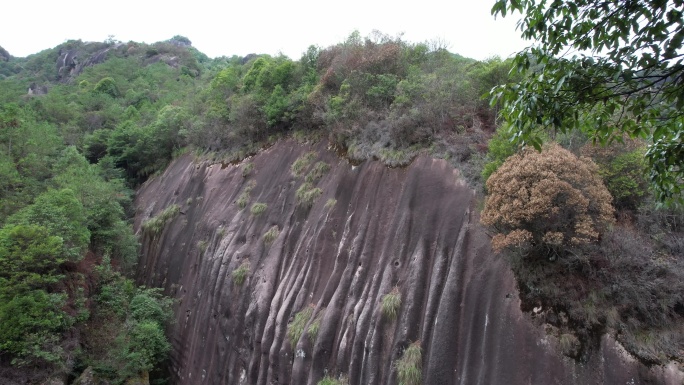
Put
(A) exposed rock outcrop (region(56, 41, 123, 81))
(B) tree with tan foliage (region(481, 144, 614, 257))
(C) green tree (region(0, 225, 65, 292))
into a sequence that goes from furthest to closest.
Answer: (A) exposed rock outcrop (region(56, 41, 123, 81)) < (C) green tree (region(0, 225, 65, 292)) < (B) tree with tan foliage (region(481, 144, 614, 257))

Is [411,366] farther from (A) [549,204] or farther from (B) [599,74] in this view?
(B) [599,74]

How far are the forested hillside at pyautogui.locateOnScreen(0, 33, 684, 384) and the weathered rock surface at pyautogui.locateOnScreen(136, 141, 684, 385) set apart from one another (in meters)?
0.57

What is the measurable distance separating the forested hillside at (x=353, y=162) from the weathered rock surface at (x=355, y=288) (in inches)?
22.5

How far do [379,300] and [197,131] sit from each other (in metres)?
20.5

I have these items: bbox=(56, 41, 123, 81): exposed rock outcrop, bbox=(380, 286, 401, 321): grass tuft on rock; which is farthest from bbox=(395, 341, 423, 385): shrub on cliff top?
bbox=(56, 41, 123, 81): exposed rock outcrop

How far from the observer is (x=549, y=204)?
8.41 meters

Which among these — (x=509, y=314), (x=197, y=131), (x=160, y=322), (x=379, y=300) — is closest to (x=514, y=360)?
(x=509, y=314)

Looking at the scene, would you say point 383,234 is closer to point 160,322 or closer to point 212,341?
point 212,341

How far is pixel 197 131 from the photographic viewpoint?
27.9 metres

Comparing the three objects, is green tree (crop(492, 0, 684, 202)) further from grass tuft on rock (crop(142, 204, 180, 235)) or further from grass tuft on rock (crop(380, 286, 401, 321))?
grass tuft on rock (crop(142, 204, 180, 235))

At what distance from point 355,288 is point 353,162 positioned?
552 centimetres

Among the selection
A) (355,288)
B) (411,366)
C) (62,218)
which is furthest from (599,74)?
(62,218)

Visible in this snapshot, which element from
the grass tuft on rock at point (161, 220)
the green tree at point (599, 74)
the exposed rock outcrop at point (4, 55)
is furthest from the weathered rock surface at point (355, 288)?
the exposed rock outcrop at point (4, 55)

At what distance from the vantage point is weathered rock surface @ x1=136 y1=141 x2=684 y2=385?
30.1 ft
